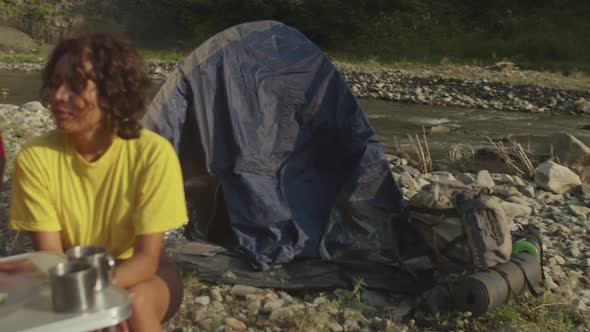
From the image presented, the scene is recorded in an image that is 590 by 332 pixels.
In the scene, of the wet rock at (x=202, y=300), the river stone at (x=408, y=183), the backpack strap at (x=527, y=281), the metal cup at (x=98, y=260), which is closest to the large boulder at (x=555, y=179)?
the river stone at (x=408, y=183)

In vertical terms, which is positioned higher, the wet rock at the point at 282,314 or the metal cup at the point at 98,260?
the metal cup at the point at 98,260

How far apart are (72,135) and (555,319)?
2.53 meters

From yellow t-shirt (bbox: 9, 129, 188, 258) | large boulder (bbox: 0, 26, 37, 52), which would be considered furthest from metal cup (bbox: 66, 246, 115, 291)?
large boulder (bbox: 0, 26, 37, 52)

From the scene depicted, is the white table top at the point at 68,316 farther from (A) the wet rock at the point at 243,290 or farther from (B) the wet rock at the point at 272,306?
(A) the wet rock at the point at 243,290

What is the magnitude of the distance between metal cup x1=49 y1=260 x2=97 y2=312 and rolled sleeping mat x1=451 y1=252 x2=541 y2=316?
2.25 meters

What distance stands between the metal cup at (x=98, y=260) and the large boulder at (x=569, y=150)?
7.10 metres

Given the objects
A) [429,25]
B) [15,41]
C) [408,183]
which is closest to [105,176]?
[408,183]

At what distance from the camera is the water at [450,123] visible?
12.1m

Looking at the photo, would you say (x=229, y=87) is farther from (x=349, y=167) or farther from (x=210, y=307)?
(x=210, y=307)

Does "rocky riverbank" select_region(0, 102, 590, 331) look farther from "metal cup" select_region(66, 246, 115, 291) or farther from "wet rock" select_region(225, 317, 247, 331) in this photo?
"metal cup" select_region(66, 246, 115, 291)

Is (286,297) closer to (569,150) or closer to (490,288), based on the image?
(490,288)

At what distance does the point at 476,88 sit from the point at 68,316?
17586 mm

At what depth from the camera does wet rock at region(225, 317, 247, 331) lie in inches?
136

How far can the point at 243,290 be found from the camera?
12.6 ft
